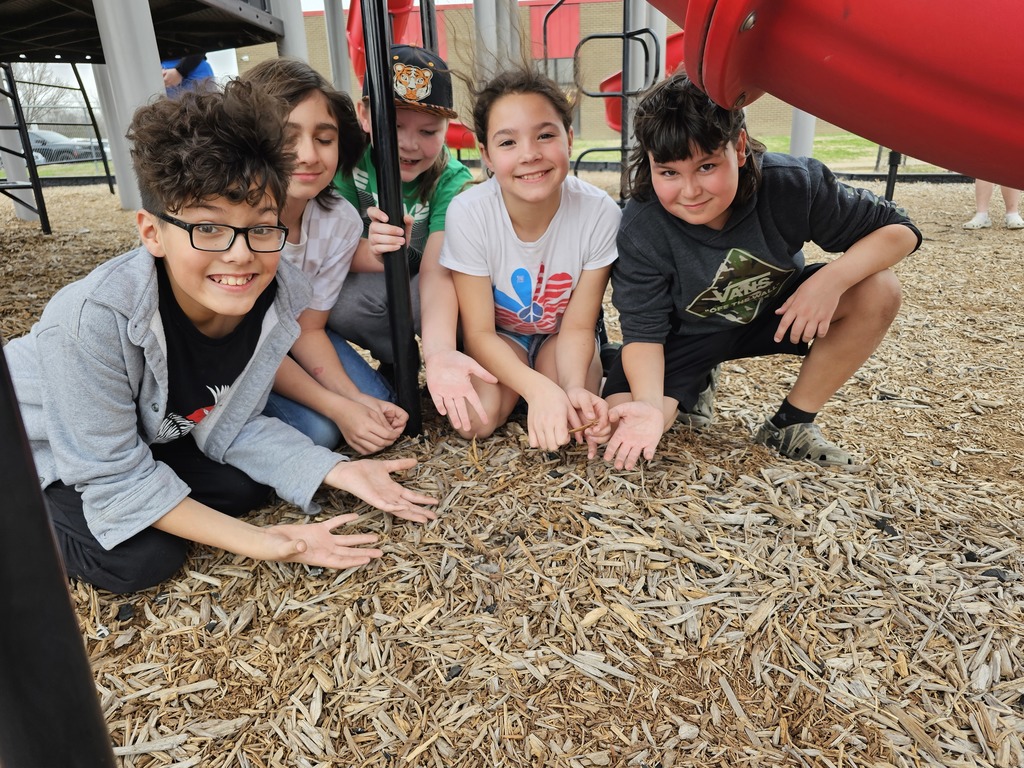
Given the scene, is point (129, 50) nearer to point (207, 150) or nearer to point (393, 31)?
point (207, 150)

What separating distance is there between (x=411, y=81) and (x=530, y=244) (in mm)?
650

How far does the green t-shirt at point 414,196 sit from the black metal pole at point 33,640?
6.21 feet

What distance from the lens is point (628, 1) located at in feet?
17.1

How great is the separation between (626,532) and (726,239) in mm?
855

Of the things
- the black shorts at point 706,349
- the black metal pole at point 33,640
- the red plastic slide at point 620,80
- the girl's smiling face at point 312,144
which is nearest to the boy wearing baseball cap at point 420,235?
the girl's smiling face at point 312,144

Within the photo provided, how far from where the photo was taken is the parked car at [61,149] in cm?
1670

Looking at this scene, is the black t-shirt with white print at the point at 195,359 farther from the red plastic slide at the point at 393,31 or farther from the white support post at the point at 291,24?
the white support post at the point at 291,24

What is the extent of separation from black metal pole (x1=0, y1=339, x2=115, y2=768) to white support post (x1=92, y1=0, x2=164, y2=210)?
9.86 ft

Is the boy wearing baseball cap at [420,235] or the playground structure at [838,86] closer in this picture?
the playground structure at [838,86]

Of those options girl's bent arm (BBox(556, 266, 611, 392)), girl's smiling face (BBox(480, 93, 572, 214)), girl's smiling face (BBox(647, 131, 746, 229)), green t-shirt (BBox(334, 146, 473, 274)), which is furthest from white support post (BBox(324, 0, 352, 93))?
girl's smiling face (BBox(647, 131, 746, 229))

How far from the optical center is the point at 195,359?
160 centimetres

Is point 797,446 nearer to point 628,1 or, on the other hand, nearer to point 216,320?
point 216,320

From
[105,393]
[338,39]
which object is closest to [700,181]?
[105,393]

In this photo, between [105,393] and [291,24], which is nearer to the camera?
[105,393]
